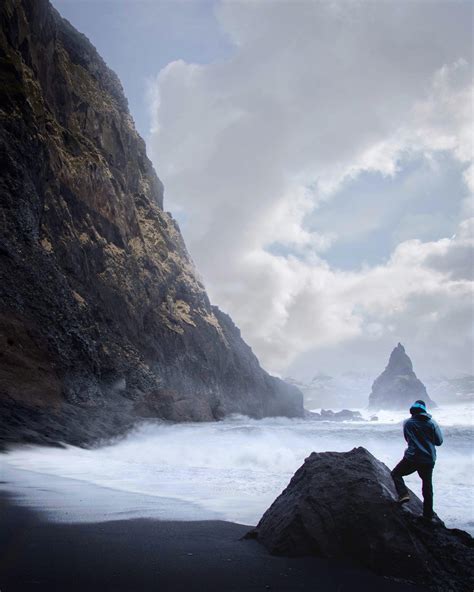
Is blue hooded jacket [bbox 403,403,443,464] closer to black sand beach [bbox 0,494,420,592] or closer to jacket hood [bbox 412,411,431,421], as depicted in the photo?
jacket hood [bbox 412,411,431,421]

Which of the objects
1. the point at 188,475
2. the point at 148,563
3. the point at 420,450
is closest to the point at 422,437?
the point at 420,450

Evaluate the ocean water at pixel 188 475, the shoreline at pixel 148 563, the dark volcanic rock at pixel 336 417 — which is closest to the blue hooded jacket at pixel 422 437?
the ocean water at pixel 188 475

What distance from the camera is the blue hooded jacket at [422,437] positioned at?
5605mm

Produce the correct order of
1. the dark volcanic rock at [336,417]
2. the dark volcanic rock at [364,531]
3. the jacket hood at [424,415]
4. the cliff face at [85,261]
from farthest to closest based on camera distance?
1. the dark volcanic rock at [336,417]
2. the cliff face at [85,261]
3. the jacket hood at [424,415]
4. the dark volcanic rock at [364,531]

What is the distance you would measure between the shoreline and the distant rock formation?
150 m

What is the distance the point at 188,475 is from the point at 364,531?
6.87 metres

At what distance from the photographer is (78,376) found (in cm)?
2183

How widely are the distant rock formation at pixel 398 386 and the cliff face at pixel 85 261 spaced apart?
103434 millimetres

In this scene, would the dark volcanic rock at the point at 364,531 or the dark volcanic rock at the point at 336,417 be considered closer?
the dark volcanic rock at the point at 364,531

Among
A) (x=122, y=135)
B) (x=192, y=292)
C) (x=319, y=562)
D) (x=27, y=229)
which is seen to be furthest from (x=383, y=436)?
(x=122, y=135)

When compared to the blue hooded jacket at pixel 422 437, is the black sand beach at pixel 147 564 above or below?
below

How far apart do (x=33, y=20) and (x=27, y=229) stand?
20.2 meters

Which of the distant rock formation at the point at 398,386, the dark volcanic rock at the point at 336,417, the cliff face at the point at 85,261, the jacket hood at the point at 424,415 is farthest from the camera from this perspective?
the distant rock formation at the point at 398,386

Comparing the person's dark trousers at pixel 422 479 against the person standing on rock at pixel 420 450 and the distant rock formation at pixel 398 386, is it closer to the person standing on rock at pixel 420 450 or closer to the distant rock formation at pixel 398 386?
the person standing on rock at pixel 420 450
